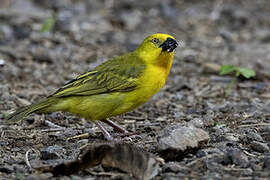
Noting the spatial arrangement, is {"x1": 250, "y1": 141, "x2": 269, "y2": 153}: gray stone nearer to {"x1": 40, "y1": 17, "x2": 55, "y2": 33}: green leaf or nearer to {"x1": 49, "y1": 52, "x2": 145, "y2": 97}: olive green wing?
{"x1": 49, "y1": 52, "x2": 145, "y2": 97}: olive green wing

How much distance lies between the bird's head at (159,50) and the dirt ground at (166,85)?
33.3 inches

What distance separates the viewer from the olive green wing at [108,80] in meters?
5.18

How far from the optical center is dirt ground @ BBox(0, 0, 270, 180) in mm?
4070

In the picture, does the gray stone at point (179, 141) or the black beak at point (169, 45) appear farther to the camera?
the black beak at point (169, 45)

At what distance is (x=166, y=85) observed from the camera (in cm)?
751

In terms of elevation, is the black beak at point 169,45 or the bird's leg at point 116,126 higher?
the black beak at point 169,45

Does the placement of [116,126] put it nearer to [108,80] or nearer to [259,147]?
[108,80]

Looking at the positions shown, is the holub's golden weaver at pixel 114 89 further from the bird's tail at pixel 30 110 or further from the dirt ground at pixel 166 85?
the dirt ground at pixel 166 85

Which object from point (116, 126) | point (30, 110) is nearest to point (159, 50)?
point (116, 126)

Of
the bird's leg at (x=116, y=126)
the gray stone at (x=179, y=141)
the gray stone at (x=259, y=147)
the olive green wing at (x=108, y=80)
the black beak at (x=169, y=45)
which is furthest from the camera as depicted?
the bird's leg at (x=116, y=126)

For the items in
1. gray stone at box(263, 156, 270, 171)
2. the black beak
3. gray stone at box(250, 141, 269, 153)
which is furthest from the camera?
the black beak

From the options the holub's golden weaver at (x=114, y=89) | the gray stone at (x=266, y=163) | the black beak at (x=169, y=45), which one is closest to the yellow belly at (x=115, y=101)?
the holub's golden weaver at (x=114, y=89)

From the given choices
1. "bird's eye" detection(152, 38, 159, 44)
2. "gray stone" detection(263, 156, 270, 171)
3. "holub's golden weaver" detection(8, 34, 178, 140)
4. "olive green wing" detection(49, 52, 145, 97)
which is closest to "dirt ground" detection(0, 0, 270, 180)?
"gray stone" detection(263, 156, 270, 171)

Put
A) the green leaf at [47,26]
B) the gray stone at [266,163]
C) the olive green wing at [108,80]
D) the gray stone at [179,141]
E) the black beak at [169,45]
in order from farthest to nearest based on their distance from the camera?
the green leaf at [47,26] < the black beak at [169,45] < the olive green wing at [108,80] < the gray stone at [179,141] < the gray stone at [266,163]
